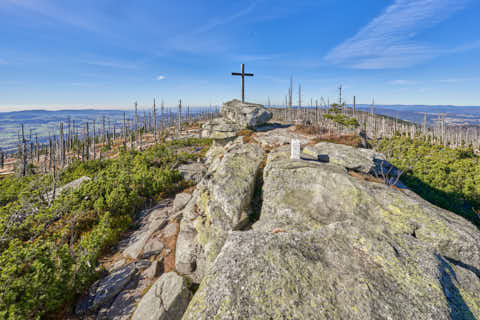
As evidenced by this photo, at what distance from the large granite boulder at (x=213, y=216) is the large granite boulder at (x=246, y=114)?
8.59 metres

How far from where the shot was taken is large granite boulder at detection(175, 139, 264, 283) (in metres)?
7.67

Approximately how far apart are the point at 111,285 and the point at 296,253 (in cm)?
693

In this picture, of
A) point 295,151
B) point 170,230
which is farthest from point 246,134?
point 170,230

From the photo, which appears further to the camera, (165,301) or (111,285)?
(111,285)

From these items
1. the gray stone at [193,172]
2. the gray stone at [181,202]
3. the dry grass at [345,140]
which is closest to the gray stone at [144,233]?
the gray stone at [181,202]

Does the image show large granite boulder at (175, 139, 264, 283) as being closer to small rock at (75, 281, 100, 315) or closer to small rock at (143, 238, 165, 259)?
small rock at (143, 238, 165, 259)

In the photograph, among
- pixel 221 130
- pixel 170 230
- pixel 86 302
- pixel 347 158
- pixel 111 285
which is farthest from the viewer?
pixel 221 130

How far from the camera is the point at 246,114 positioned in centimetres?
1866

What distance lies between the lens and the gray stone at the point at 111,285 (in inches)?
247

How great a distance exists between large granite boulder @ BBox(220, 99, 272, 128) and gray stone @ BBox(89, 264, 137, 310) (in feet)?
47.4

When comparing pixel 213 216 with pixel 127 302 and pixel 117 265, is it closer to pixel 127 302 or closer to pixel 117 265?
pixel 127 302

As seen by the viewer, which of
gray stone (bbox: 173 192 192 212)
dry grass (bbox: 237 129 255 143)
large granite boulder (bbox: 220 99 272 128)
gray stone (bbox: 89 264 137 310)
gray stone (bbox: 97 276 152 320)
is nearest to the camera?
gray stone (bbox: 97 276 152 320)

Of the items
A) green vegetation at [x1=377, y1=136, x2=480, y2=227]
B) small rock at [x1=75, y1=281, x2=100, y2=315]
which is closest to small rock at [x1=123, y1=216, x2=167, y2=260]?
small rock at [x1=75, y1=281, x2=100, y2=315]

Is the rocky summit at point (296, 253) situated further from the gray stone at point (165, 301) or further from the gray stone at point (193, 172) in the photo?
the gray stone at point (193, 172)
